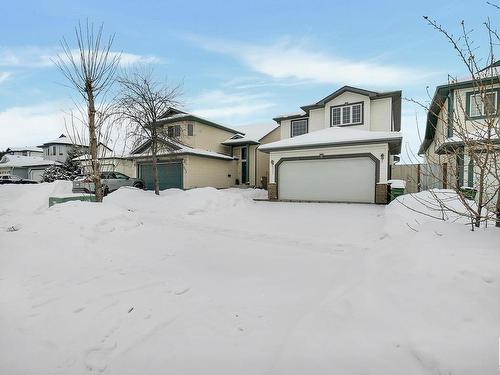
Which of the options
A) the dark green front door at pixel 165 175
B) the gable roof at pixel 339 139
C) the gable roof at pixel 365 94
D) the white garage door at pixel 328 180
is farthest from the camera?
the dark green front door at pixel 165 175

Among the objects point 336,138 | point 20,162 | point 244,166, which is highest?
point 20,162

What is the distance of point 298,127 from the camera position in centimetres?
2075

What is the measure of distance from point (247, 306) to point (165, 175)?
61.0 feet

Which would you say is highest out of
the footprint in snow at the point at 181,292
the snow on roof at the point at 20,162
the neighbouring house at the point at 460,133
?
the snow on roof at the point at 20,162

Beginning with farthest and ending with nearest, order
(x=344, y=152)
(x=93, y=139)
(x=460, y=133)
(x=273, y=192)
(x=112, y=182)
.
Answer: (x=112, y=182)
(x=273, y=192)
(x=344, y=152)
(x=93, y=139)
(x=460, y=133)

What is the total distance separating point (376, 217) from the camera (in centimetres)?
952

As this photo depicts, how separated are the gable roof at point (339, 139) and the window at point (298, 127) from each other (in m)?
4.60

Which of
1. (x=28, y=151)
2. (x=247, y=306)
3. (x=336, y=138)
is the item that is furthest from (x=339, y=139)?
(x=28, y=151)

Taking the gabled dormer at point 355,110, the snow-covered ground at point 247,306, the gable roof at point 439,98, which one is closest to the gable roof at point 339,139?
the gable roof at point 439,98

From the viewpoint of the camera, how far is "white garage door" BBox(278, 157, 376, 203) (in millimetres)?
13344

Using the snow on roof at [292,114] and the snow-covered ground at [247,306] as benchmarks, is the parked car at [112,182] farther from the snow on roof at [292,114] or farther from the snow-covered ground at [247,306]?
the snow on roof at [292,114]

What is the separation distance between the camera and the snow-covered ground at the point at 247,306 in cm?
238

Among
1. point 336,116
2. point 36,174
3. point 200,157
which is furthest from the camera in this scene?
point 36,174

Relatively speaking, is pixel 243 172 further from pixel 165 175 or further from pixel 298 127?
pixel 165 175
